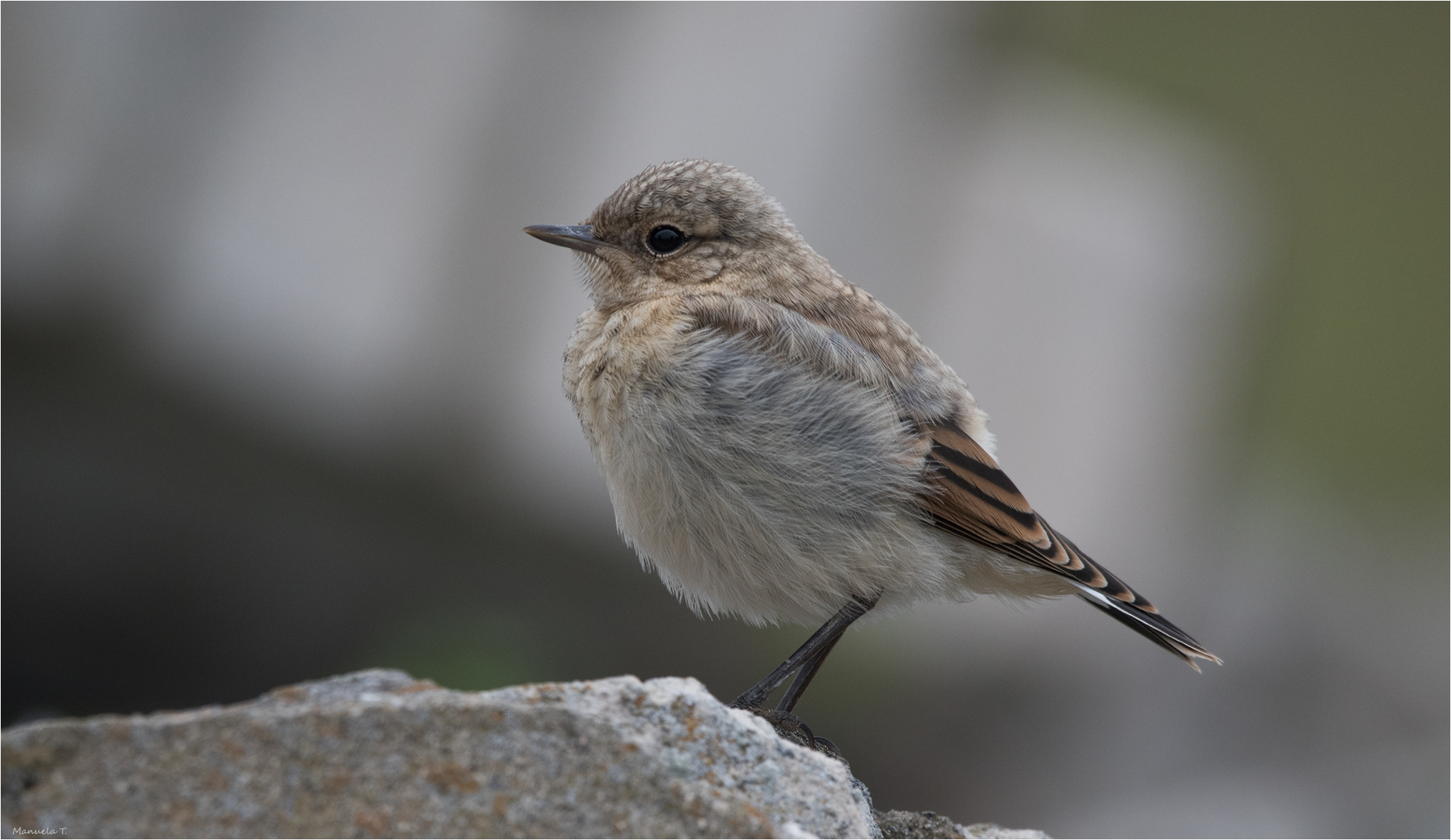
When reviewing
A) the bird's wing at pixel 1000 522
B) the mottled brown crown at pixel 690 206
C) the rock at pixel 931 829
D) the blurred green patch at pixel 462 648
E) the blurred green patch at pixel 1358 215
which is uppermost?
the blurred green patch at pixel 1358 215

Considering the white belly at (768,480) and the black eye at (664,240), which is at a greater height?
the black eye at (664,240)

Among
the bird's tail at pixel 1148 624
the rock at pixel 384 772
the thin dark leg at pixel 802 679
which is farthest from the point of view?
the bird's tail at pixel 1148 624

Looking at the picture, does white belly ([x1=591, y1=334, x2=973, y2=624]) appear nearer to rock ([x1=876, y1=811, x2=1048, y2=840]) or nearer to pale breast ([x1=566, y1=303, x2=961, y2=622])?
pale breast ([x1=566, y1=303, x2=961, y2=622])

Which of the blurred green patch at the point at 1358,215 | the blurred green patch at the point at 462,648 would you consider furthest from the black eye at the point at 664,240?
the blurred green patch at the point at 1358,215

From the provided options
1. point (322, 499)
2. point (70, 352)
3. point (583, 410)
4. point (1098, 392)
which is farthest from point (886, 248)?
point (70, 352)

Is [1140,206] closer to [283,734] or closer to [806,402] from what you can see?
[806,402]

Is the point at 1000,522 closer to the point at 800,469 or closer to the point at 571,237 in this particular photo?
the point at 800,469

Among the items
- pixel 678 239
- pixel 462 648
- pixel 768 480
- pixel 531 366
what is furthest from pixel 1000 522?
pixel 531 366

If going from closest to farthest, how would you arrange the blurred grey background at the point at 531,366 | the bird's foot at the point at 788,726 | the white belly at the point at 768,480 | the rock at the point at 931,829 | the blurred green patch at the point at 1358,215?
the rock at the point at 931,829 < the bird's foot at the point at 788,726 < the white belly at the point at 768,480 < the blurred grey background at the point at 531,366 < the blurred green patch at the point at 1358,215

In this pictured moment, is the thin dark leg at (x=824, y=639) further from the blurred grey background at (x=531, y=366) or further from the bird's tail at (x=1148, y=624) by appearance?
the blurred grey background at (x=531, y=366)
